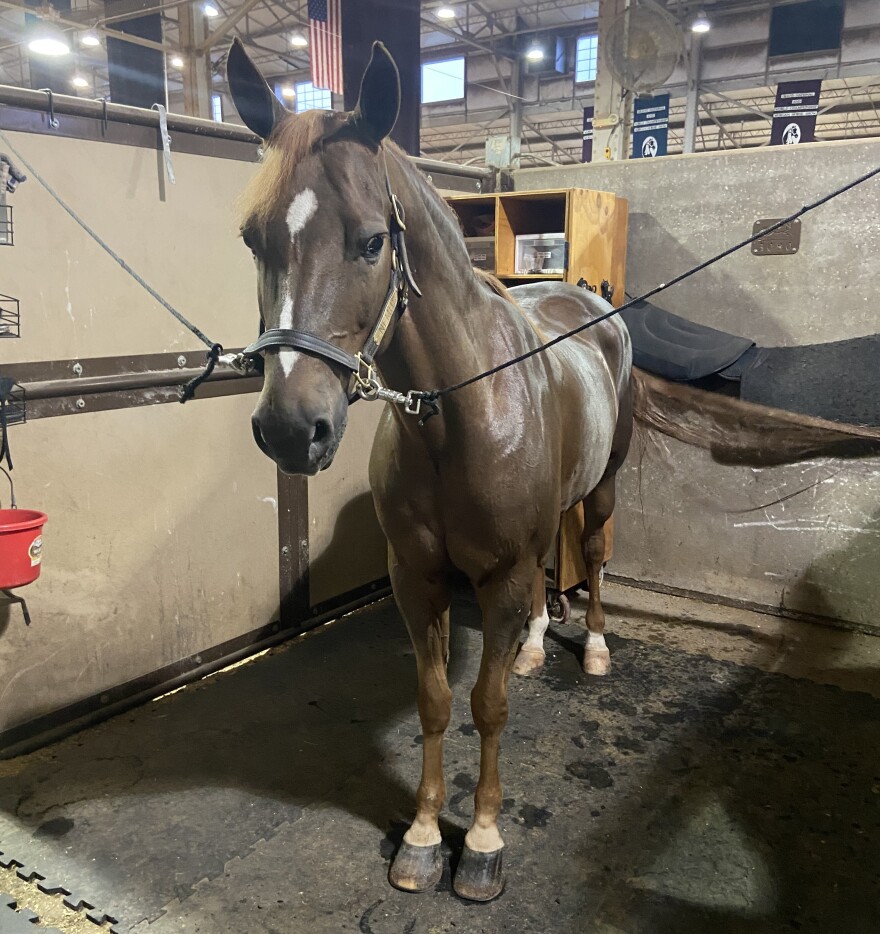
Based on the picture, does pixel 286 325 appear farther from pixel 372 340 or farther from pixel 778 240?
pixel 778 240

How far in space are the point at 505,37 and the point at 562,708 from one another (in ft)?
32.3

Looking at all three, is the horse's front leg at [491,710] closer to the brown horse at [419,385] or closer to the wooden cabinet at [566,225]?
the brown horse at [419,385]

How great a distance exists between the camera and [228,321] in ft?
7.71

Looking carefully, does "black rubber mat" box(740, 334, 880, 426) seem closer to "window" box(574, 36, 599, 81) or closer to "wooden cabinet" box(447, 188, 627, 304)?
"wooden cabinet" box(447, 188, 627, 304)

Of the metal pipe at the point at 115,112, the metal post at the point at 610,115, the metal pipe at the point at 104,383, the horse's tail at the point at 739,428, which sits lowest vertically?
the horse's tail at the point at 739,428

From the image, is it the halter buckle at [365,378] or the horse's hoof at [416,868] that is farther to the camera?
the horse's hoof at [416,868]

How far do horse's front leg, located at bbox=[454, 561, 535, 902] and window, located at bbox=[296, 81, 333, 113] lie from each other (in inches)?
366

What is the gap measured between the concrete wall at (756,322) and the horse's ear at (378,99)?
214 cm

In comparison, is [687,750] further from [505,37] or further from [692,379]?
[505,37]

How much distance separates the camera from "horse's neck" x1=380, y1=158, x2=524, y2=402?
1.21m

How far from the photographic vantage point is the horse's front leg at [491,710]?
151 cm

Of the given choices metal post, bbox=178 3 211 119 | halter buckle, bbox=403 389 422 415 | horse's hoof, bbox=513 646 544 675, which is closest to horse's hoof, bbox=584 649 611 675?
horse's hoof, bbox=513 646 544 675

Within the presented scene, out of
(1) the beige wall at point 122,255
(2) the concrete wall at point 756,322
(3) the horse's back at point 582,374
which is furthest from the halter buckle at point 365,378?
(2) the concrete wall at point 756,322

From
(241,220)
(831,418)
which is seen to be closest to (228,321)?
(241,220)
